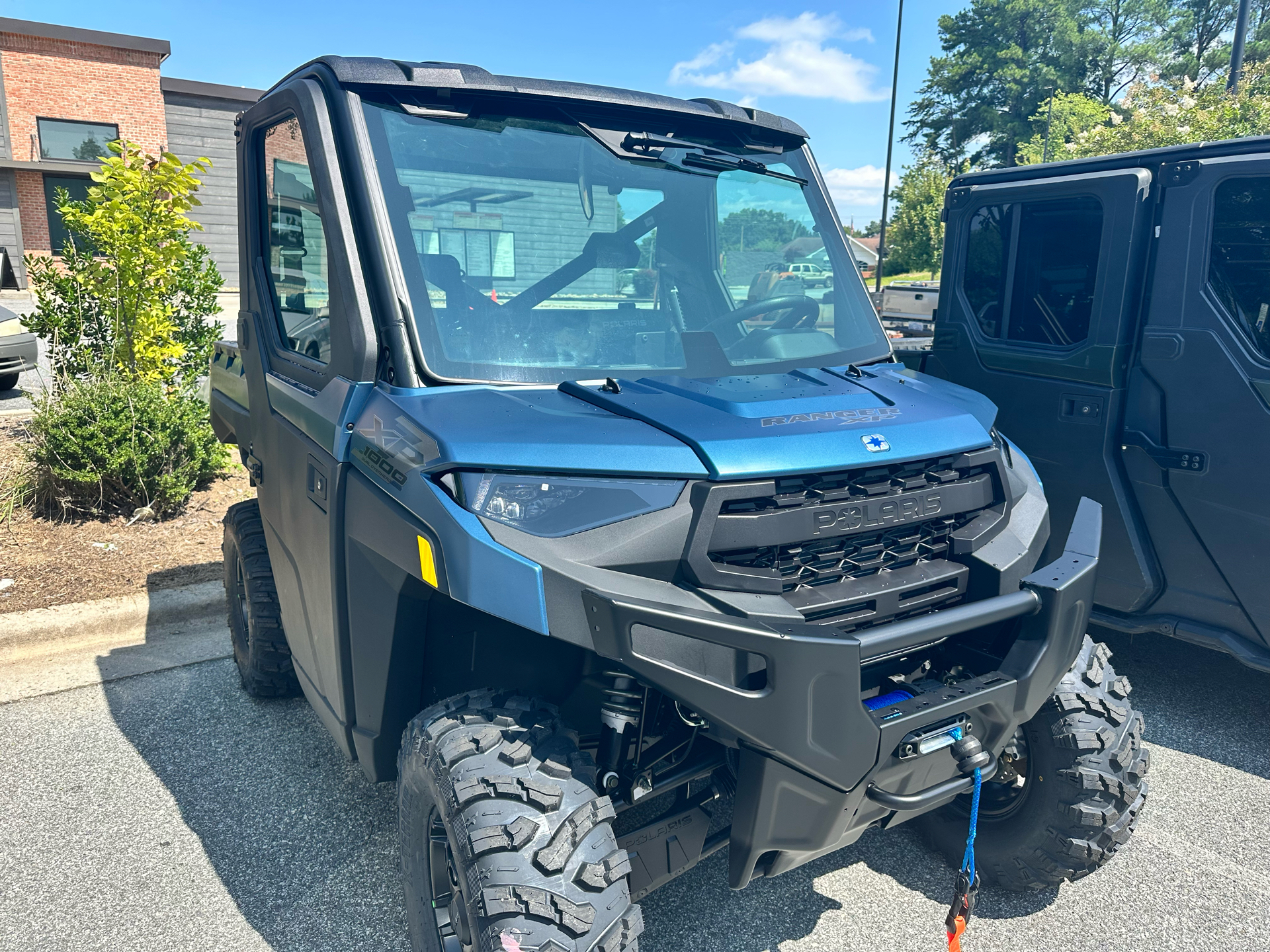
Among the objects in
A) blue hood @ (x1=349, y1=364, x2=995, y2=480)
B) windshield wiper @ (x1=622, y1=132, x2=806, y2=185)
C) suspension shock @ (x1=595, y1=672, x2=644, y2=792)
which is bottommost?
suspension shock @ (x1=595, y1=672, x2=644, y2=792)

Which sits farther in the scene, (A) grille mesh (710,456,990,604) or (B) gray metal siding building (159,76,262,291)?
(B) gray metal siding building (159,76,262,291)

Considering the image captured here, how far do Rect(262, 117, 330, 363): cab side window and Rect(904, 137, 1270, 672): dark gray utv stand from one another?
10.3 feet

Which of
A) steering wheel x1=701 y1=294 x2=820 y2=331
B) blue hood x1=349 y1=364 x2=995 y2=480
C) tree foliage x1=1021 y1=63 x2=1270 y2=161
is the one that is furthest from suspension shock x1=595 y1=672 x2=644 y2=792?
tree foliage x1=1021 y1=63 x2=1270 y2=161

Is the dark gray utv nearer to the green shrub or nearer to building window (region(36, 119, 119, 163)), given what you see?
the green shrub

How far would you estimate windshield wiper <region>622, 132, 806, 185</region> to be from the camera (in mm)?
2672

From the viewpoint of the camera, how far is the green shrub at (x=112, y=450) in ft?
18.6

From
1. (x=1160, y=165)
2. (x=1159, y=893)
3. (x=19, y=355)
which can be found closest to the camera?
(x=1159, y=893)

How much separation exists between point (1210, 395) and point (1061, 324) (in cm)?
72

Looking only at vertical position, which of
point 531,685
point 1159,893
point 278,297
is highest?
point 278,297

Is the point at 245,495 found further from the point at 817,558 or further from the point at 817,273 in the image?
the point at 817,558

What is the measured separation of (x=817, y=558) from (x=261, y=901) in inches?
75.7

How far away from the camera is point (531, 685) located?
245cm

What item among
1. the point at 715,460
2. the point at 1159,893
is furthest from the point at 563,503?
the point at 1159,893

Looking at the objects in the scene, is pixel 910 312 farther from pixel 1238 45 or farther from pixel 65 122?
pixel 65 122
